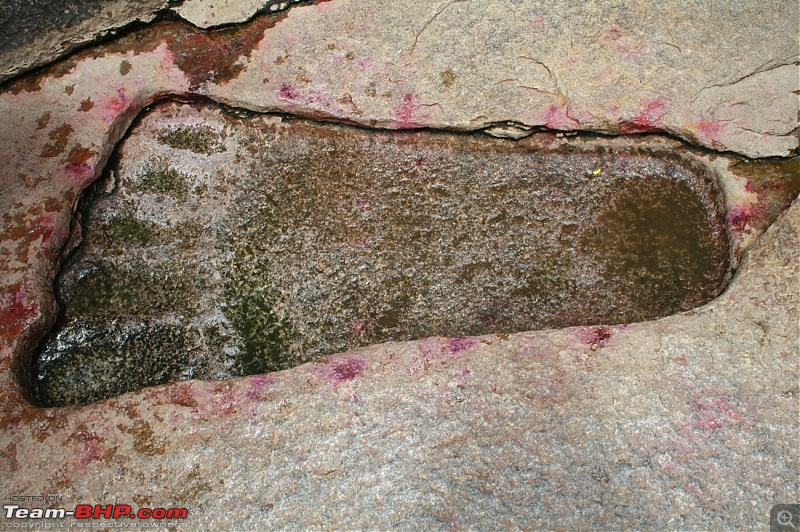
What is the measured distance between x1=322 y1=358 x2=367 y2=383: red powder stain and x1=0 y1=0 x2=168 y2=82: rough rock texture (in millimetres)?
1220

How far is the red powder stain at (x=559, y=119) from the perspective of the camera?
209cm

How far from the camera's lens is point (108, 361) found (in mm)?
1935

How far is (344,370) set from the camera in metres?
1.71

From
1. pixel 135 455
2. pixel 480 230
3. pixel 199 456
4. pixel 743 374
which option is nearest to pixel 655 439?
pixel 743 374

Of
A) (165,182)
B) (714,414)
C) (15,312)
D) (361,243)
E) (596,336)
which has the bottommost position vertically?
(714,414)

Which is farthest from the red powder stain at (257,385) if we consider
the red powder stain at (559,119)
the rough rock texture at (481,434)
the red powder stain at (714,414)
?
the red powder stain at (559,119)

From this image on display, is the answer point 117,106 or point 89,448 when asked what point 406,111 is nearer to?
point 117,106

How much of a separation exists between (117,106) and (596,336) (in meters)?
1.47

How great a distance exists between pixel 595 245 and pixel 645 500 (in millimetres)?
739

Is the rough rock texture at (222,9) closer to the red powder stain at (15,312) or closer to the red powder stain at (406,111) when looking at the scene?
the red powder stain at (406,111)

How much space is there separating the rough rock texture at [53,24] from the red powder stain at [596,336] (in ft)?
5.02

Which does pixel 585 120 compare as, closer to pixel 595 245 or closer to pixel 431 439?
pixel 595 245

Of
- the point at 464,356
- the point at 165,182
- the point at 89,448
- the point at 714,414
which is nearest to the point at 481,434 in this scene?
the point at 464,356

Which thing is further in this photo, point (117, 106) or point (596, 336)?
point (117, 106)
